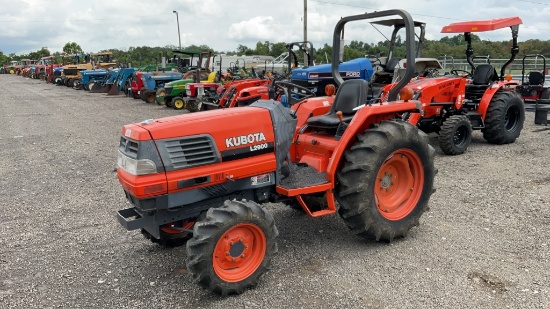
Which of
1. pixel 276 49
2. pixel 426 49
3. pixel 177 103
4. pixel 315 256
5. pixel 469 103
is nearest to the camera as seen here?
pixel 315 256

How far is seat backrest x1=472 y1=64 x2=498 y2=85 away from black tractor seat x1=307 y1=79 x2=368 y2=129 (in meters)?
5.05

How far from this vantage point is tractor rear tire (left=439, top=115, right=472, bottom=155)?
7.20 m

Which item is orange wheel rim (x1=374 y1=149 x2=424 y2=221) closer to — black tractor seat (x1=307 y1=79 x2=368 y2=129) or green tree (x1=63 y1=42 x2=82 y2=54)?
black tractor seat (x1=307 y1=79 x2=368 y2=129)

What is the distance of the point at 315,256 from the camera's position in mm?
3791

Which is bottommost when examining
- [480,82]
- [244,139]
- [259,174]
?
[259,174]

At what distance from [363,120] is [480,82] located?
5.60m

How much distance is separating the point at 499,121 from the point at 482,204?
3.48m

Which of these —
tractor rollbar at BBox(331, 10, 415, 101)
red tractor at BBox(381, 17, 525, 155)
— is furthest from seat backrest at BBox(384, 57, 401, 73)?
tractor rollbar at BBox(331, 10, 415, 101)

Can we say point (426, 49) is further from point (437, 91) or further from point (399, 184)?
point (399, 184)

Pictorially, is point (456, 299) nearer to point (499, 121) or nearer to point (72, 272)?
point (72, 272)

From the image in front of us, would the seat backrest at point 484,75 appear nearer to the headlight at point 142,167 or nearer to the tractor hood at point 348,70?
the tractor hood at point 348,70

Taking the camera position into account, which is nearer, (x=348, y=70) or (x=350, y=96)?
(x=350, y=96)

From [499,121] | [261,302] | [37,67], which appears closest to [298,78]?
[499,121]

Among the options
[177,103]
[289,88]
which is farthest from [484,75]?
[177,103]
